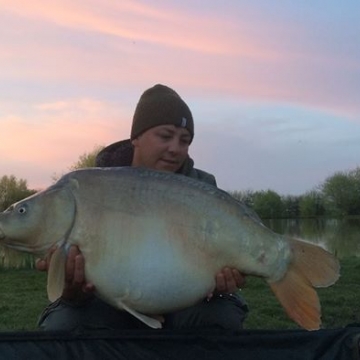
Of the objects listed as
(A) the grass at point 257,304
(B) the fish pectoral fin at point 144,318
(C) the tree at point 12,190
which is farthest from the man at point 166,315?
(C) the tree at point 12,190

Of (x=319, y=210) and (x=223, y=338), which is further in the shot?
(x=319, y=210)

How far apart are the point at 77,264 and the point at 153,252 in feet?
0.67

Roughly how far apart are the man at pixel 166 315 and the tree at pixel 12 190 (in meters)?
16.3

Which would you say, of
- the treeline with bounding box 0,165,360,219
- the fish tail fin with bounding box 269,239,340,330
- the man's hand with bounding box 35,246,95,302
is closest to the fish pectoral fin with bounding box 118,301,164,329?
the man's hand with bounding box 35,246,95,302

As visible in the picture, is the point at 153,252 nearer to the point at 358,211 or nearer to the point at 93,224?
the point at 93,224

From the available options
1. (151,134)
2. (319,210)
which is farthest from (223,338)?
(319,210)

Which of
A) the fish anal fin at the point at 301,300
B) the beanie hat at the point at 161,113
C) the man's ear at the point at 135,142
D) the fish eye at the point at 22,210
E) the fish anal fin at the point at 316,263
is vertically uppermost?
the beanie hat at the point at 161,113

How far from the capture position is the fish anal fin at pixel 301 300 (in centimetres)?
158

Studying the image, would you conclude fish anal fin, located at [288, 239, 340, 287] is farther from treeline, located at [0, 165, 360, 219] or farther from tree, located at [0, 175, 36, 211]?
treeline, located at [0, 165, 360, 219]

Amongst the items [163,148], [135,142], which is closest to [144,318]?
[163,148]

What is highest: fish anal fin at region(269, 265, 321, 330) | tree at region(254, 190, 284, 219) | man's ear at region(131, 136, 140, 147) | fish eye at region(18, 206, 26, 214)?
tree at region(254, 190, 284, 219)

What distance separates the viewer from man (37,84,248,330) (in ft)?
5.68

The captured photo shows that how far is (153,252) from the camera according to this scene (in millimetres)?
1581

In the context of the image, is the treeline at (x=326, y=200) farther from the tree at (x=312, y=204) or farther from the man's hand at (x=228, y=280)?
the man's hand at (x=228, y=280)
